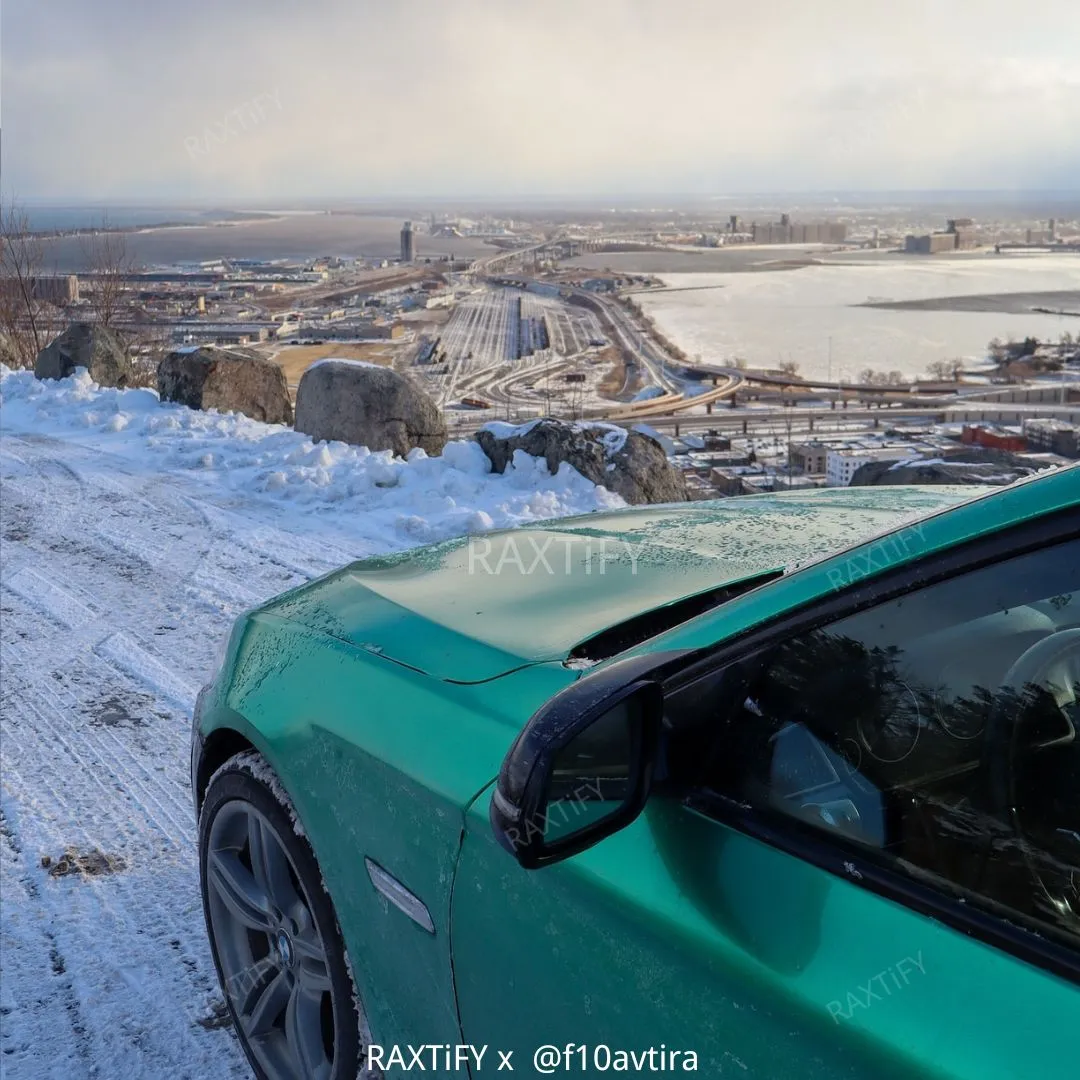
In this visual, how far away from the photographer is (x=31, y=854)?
3426 millimetres

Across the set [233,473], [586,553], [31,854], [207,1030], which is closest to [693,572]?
[586,553]

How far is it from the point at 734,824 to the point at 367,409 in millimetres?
8504

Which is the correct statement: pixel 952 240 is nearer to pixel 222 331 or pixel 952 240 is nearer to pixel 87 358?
pixel 87 358

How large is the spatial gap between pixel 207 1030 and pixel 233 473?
20.4ft

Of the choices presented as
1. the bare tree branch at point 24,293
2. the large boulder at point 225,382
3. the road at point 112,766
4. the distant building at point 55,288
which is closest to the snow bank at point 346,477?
the road at point 112,766

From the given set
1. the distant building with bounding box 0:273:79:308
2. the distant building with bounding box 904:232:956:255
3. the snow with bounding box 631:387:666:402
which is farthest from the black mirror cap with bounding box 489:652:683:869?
the snow with bounding box 631:387:666:402

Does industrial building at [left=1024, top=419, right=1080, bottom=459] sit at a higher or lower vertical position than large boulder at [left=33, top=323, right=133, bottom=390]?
lower

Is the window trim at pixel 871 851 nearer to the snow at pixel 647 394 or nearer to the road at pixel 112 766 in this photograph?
the road at pixel 112 766

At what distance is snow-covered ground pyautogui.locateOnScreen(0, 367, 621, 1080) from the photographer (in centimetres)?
281

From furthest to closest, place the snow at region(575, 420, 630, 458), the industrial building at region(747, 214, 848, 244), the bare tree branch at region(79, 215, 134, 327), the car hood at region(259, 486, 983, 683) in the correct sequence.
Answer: the industrial building at region(747, 214, 848, 244)
the bare tree branch at region(79, 215, 134, 327)
the snow at region(575, 420, 630, 458)
the car hood at region(259, 486, 983, 683)

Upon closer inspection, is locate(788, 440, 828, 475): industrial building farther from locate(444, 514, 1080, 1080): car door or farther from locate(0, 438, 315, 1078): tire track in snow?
locate(444, 514, 1080, 1080): car door

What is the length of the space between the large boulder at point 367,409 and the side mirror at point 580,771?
8258 millimetres

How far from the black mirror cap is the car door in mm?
57

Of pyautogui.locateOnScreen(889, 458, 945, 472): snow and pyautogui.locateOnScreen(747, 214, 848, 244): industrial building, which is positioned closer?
pyautogui.locateOnScreen(889, 458, 945, 472): snow
